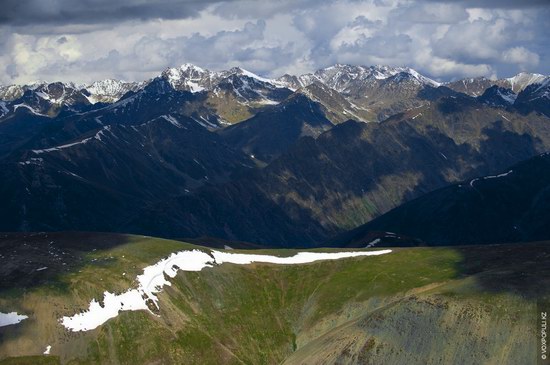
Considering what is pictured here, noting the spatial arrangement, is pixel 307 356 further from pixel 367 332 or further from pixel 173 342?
pixel 173 342

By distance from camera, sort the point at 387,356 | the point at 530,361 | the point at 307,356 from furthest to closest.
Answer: the point at 307,356 → the point at 387,356 → the point at 530,361

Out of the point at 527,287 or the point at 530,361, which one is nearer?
the point at 530,361

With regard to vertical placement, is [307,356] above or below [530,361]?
above

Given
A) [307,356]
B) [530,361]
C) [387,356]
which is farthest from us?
[307,356]

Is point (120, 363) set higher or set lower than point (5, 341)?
lower

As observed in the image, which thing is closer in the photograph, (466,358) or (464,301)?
(466,358)

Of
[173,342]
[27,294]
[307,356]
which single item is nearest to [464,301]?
[307,356]

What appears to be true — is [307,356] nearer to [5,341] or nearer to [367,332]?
[367,332]


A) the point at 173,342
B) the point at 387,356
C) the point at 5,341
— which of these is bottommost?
the point at 387,356

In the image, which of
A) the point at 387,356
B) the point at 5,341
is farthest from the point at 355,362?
Answer: the point at 5,341
